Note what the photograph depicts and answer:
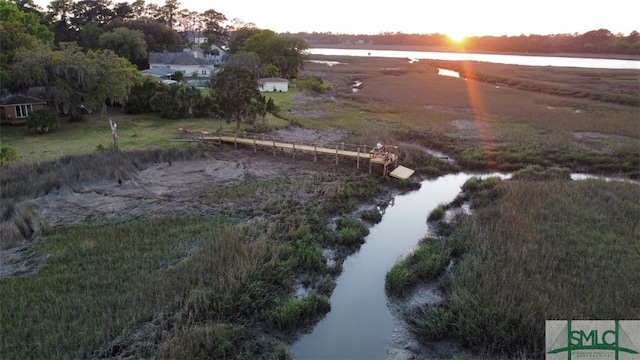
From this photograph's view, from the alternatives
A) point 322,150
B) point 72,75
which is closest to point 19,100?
point 72,75

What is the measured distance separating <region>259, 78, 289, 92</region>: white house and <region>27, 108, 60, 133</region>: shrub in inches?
1057

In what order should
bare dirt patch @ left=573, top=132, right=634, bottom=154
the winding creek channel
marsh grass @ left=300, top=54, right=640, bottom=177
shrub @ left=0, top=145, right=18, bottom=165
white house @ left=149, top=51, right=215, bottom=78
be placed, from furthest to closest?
1. white house @ left=149, top=51, right=215, bottom=78
2. bare dirt patch @ left=573, top=132, right=634, bottom=154
3. marsh grass @ left=300, top=54, right=640, bottom=177
4. shrub @ left=0, top=145, right=18, bottom=165
5. the winding creek channel

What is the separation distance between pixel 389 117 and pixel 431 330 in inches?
1179

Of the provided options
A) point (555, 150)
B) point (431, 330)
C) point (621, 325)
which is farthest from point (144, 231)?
point (555, 150)

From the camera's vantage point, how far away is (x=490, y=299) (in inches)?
465

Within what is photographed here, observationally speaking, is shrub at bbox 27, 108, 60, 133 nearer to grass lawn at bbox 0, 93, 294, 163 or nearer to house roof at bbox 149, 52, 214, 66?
grass lawn at bbox 0, 93, 294, 163

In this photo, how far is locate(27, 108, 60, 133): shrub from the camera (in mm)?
29078

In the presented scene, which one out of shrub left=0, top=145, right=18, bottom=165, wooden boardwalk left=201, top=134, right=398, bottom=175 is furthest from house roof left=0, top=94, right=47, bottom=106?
wooden boardwalk left=201, top=134, right=398, bottom=175

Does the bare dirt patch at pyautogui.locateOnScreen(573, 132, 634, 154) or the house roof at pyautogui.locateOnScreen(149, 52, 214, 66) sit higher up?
the house roof at pyautogui.locateOnScreen(149, 52, 214, 66)

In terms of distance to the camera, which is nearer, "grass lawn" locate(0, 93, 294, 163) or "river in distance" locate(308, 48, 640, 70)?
"grass lawn" locate(0, 93, 294, 163)

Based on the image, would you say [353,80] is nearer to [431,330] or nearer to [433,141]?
[433,141]

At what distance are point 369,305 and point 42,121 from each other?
27311 millimetres

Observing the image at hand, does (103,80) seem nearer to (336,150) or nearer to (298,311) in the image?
(336,150)

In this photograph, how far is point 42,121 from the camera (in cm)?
2923
